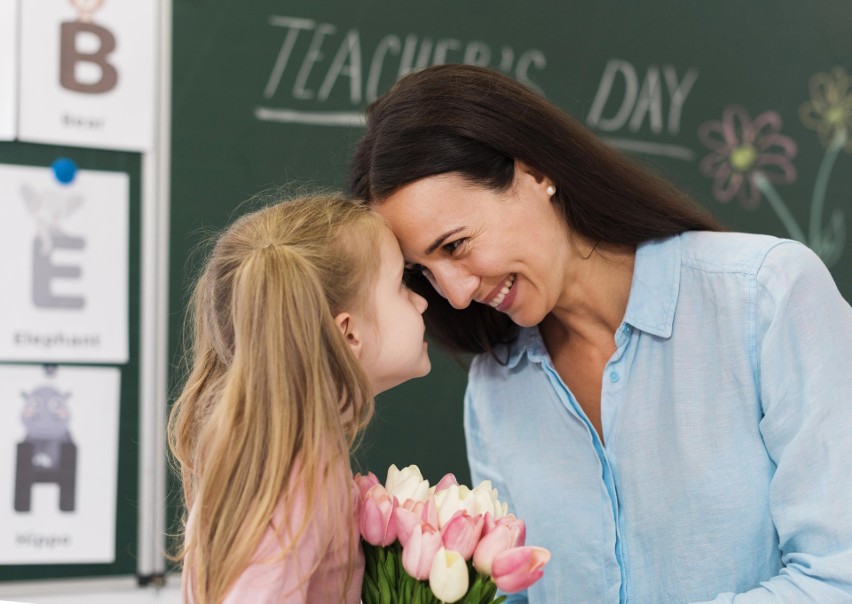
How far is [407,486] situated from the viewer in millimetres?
1230

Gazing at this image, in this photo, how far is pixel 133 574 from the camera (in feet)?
7.14

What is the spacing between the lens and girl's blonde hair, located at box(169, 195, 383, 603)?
1151 millimetres

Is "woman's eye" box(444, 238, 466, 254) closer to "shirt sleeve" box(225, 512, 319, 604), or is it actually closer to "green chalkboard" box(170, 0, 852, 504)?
"shirt sleeve" box(225, 512, 319, 604)

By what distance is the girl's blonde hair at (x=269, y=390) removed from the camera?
115cm

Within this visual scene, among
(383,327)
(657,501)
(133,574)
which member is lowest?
(133,574)

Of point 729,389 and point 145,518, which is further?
point 145,518

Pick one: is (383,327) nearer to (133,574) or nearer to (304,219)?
(304,219)

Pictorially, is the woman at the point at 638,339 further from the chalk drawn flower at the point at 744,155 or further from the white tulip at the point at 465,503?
the chalk drawn flower at the point at 744,155

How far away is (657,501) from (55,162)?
1.50 metres

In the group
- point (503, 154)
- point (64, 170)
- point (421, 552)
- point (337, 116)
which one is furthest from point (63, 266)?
point (421, 552)

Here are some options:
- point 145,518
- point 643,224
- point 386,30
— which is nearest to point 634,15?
point 386,30

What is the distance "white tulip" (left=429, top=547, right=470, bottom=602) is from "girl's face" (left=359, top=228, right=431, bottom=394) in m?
0.40

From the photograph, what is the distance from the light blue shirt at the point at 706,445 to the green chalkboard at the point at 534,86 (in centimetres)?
78

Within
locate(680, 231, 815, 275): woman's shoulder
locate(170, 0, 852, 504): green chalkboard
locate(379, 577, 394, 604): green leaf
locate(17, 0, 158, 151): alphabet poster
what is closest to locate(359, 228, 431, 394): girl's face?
locate(379, 577, 394, 604): green leaf
